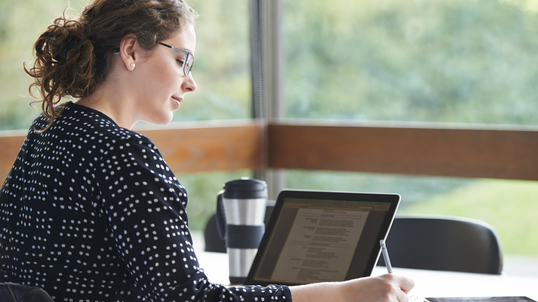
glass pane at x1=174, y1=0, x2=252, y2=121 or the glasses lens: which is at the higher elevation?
the glasses lens

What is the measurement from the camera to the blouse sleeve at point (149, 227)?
0.94 m

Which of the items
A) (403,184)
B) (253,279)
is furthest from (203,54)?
(253,279)

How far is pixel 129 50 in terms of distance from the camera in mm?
1197

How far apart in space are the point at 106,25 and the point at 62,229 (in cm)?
45

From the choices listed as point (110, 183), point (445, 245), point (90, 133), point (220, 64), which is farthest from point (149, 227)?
point (220, 64)

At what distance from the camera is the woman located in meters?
0.96

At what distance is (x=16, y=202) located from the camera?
116cm

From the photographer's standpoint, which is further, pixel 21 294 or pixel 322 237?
pixel 322 237

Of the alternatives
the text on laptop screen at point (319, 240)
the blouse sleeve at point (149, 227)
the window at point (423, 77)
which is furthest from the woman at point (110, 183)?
the window at point (423, 77)

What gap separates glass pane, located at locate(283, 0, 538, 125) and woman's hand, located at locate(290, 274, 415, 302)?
2006 millimetres

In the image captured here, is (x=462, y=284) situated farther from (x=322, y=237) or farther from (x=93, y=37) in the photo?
(x=93, y=37)

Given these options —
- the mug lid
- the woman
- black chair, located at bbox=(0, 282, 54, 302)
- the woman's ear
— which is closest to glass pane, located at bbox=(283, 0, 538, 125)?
the mug lid

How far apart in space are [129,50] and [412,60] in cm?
213

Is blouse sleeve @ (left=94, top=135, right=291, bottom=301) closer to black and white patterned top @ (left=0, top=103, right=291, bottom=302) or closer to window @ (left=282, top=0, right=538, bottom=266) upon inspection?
Answer: black and white patterned top @ (left=0, top=103, right=291, bottom=302)
